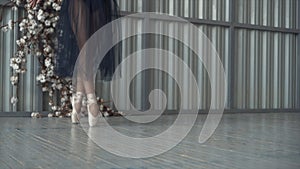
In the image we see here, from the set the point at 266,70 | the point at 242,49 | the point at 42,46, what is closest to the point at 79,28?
the point at 42,46

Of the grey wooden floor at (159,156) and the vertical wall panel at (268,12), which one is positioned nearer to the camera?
the grey wooden floor at (159,156)

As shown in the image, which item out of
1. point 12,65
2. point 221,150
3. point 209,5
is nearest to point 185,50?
point 209,5

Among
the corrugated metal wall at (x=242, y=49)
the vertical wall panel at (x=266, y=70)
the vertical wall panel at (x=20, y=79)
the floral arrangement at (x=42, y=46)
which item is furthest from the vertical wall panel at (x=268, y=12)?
the vertical wall panel at (x=20, y=79)

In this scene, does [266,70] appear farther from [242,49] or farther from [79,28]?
[79,28]

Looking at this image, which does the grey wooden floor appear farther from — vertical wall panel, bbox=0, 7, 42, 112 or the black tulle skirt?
vertical wall panel, bbox=0, 7, 42, 112

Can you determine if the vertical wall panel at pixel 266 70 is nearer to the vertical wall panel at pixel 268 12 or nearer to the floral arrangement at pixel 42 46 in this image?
the vertical wall panel at pixel 268 12

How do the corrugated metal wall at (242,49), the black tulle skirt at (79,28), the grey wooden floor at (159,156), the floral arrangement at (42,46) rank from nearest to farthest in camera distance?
1. the grey wooden floor at (159,156)
2. the black tulle skirt at (79,28)
3. the floral arrangement at (42,46)
4. the corrugated metal wall at (242,49)

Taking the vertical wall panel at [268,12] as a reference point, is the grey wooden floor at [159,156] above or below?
below

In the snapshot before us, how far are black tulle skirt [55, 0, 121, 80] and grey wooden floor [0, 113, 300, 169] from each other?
65cm

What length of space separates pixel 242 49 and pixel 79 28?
2993mm

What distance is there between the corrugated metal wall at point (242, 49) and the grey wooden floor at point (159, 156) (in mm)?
1892

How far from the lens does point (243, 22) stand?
593 centimetres

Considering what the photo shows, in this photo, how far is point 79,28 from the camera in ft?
11.2

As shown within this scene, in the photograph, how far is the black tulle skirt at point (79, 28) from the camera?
3430mm
